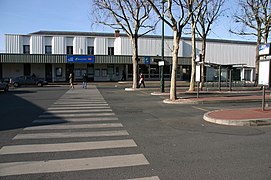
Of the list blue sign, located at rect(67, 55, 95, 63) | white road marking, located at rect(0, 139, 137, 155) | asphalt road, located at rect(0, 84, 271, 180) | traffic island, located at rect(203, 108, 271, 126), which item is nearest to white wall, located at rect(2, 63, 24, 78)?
blue sign, located at rect(67, 55, 95, 63)

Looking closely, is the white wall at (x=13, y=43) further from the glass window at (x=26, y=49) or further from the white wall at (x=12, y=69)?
the white wall at (x=12, y=69)

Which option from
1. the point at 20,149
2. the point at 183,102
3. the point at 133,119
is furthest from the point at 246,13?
the point at 20,149

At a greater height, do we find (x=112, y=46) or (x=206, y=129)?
(x=112, y=46)

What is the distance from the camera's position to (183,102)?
14.9 metres

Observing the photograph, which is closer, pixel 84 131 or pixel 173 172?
pixel 173 172

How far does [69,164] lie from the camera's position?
4871 millimetres

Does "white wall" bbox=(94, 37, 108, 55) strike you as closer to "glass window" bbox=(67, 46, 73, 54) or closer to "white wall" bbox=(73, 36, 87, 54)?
"white wall" bbox=(73, 36, 87, 54)

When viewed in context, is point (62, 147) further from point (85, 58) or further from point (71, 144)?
point (85, 58)

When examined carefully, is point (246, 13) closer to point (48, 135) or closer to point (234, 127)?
point (234, 127)

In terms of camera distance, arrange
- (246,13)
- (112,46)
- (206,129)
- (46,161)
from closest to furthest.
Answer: (46,161) < (206,129) < (246,13) < (112,46)

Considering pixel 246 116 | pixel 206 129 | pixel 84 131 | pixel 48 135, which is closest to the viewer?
pixel 48 135

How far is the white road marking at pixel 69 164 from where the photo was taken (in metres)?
4.55

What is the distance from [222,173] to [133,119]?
18.4 ft

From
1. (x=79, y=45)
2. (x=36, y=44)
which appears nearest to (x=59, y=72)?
(x=79, y=45)
